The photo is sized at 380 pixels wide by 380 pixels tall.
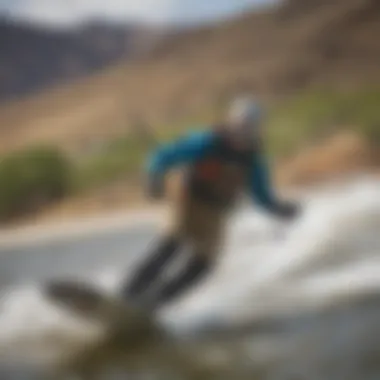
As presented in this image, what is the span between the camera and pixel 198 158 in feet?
5.32

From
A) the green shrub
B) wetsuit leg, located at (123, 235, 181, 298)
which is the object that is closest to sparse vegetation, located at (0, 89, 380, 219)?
the green shrub

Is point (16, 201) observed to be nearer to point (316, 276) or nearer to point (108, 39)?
point (108, 39)

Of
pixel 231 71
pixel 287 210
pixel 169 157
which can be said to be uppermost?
pixel 231 71

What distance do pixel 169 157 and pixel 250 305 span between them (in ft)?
0.93

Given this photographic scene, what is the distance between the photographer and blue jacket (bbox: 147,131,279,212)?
162 centimetres

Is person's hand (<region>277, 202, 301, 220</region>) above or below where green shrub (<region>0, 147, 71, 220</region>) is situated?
below

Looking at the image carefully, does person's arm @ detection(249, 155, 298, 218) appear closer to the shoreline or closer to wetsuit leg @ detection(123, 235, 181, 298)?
the shoreline

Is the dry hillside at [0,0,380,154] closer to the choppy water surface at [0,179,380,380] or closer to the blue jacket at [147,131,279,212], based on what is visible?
the blue jacket at [147,131,279,212]

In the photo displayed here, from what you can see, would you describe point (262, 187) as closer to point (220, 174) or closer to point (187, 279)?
point (220, 174)

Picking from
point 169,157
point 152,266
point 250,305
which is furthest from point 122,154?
point 250,305

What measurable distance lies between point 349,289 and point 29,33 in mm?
713

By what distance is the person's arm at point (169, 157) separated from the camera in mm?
1619

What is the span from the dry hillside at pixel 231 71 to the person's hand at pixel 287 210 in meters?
0.19

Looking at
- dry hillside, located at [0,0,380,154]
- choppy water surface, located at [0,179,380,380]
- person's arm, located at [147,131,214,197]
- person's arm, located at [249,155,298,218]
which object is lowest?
choppy water surface, located at [0,179,380,380]
